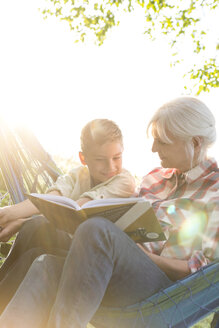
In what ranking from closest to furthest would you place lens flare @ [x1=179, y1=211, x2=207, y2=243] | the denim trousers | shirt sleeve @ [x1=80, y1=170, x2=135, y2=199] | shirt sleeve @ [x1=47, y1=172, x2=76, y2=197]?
the denim trousers
lens flare @ [x1=179, y1=211, x2=207, y2=243]
shirt sleeve @ [x1=80, y1=170, x2=135, y2=199]
shirt sleeve @ [x1=47, y1=172, x2=76, y2=197]

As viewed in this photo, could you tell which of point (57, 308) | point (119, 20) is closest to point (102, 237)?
point (57, 308)

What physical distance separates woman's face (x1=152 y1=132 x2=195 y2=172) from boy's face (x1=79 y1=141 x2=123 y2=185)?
0.22 meters

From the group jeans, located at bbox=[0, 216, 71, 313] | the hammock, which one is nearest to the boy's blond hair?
jeans, located at bbox=[0, 216, 71, 313]

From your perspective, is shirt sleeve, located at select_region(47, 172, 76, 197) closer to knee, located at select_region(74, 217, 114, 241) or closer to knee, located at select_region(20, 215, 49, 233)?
knee, located at select_region(20, 215, 49, 233)

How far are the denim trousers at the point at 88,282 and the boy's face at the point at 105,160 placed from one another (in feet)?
1.89

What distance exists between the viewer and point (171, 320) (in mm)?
1393

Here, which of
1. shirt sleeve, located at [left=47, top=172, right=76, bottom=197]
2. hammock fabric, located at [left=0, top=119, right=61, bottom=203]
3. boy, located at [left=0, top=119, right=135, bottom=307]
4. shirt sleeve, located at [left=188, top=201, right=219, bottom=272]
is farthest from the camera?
hammock fabric, located at [left=0, top=119, right=61, bottom=203]

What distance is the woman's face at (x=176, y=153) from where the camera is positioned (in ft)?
5.77

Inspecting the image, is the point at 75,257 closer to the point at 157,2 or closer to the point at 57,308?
the point at 57,308

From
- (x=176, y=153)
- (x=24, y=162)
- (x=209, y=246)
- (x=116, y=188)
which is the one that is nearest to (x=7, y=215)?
(x=116, y=188)

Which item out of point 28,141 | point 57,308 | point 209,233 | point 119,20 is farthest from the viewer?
point 119,20

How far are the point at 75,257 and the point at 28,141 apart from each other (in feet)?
4.19

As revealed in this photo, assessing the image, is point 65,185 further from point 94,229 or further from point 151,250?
point 94,229

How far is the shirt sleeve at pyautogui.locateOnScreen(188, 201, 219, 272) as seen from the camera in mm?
1453
